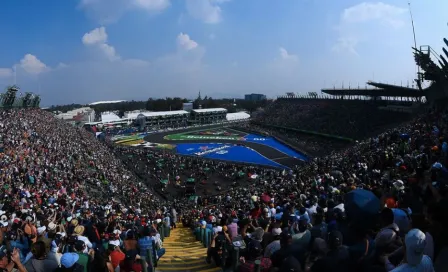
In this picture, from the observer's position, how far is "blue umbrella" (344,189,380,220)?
414 cm

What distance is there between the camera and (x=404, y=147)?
1722 cm

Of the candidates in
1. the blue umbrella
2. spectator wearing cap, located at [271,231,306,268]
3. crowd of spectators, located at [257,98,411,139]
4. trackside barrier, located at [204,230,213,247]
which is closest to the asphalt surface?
crowd of spectators, located at [257,98,411,139]

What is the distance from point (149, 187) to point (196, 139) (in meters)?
36.2

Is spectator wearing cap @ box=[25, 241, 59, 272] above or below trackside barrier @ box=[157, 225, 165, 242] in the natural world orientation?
above

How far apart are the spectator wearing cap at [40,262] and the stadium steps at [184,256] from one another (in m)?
3.58

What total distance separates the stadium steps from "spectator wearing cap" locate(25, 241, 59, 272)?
3.58m

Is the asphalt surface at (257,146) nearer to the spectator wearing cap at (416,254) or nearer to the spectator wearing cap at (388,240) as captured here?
the spectator wearing cap at (388,240)

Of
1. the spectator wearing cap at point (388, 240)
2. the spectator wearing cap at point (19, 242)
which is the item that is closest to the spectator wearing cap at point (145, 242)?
the spectator wearing cap at point (19, 242)

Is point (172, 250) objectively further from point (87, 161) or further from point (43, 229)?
point (87, 161)

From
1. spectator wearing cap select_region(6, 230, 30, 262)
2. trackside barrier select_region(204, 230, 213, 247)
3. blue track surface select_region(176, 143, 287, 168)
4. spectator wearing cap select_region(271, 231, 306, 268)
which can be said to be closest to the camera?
spectator wearing cap select_region(271, 231, 306, 268)

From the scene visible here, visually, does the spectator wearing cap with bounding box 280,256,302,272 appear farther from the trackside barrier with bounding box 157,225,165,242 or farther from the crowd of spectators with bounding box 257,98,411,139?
the crowd of spectators with bounding box 257,98,411,139

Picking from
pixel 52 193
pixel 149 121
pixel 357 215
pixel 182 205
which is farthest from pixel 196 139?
pixel 357 215

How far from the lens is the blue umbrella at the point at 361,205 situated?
4.14m

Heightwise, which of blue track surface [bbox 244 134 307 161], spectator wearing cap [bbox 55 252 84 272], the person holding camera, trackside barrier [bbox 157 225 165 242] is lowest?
blue track surface [bbox 244 134 307 161]
